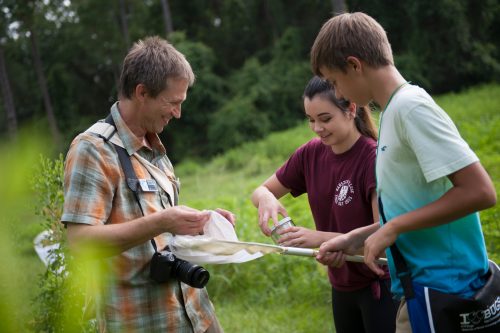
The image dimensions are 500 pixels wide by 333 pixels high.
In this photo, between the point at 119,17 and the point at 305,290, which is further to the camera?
the point at 119,17

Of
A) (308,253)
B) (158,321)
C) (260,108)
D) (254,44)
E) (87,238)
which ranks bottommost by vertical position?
(260,108)

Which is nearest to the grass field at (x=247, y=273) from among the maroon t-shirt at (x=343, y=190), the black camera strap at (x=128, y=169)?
the black camera strap at (x=128, y=169)

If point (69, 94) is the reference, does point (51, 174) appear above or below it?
above

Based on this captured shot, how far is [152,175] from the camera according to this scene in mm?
2385

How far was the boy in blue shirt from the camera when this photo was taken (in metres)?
1.68

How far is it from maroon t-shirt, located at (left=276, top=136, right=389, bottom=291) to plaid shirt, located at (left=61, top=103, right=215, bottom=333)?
0.70 meters

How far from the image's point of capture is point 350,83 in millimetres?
1939

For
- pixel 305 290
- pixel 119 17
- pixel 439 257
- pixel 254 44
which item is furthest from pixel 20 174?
pixel 119 17

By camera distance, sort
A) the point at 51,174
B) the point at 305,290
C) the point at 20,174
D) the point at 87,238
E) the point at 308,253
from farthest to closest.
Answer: the point at 305,290 < the point at 51,174 < the point at 308,253 < the point at 87,238 < the point at 20,174

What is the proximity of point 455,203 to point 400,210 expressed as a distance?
0.22 m

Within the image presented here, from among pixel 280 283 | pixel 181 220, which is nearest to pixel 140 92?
pixel 181 220

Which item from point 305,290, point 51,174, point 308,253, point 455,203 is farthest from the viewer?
point 305,290

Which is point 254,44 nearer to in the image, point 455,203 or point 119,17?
point 119,17

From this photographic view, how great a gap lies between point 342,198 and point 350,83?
73 cm
